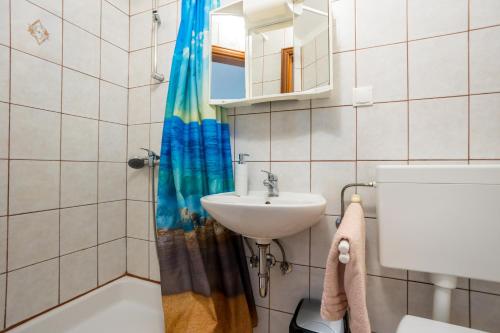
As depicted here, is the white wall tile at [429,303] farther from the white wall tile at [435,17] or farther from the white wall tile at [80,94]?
the white wall tile at [80,94]

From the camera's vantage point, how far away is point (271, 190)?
113 centimetres

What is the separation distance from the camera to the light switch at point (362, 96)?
1023mm

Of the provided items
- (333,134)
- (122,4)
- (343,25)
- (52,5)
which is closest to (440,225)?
(333,134)

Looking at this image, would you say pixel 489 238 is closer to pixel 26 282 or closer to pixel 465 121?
pixel 465 121

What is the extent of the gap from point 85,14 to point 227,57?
83 centimetres

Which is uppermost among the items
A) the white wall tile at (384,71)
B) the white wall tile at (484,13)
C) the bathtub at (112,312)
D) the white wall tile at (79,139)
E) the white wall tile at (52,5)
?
the white wall tile at (52,5)

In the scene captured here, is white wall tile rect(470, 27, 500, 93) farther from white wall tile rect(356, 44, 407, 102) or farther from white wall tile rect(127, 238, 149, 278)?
white wall tile rect(127, 238, 149, 278)

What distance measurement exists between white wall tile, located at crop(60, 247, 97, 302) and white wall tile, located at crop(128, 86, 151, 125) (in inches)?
31.8

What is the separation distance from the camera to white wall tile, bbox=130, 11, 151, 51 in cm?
149

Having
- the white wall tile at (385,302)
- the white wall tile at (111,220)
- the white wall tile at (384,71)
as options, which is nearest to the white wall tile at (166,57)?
the white wall tile at (111,220)

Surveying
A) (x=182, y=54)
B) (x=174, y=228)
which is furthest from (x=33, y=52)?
(x=174, y=228)

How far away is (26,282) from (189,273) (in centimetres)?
72

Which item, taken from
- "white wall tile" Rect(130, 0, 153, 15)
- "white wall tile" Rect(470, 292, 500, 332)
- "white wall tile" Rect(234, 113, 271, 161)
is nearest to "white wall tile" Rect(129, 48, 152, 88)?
"white wall tile" Rect(130, 0, 153, 15)

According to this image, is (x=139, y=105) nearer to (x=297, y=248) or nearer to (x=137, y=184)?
(x=137, y=184)
